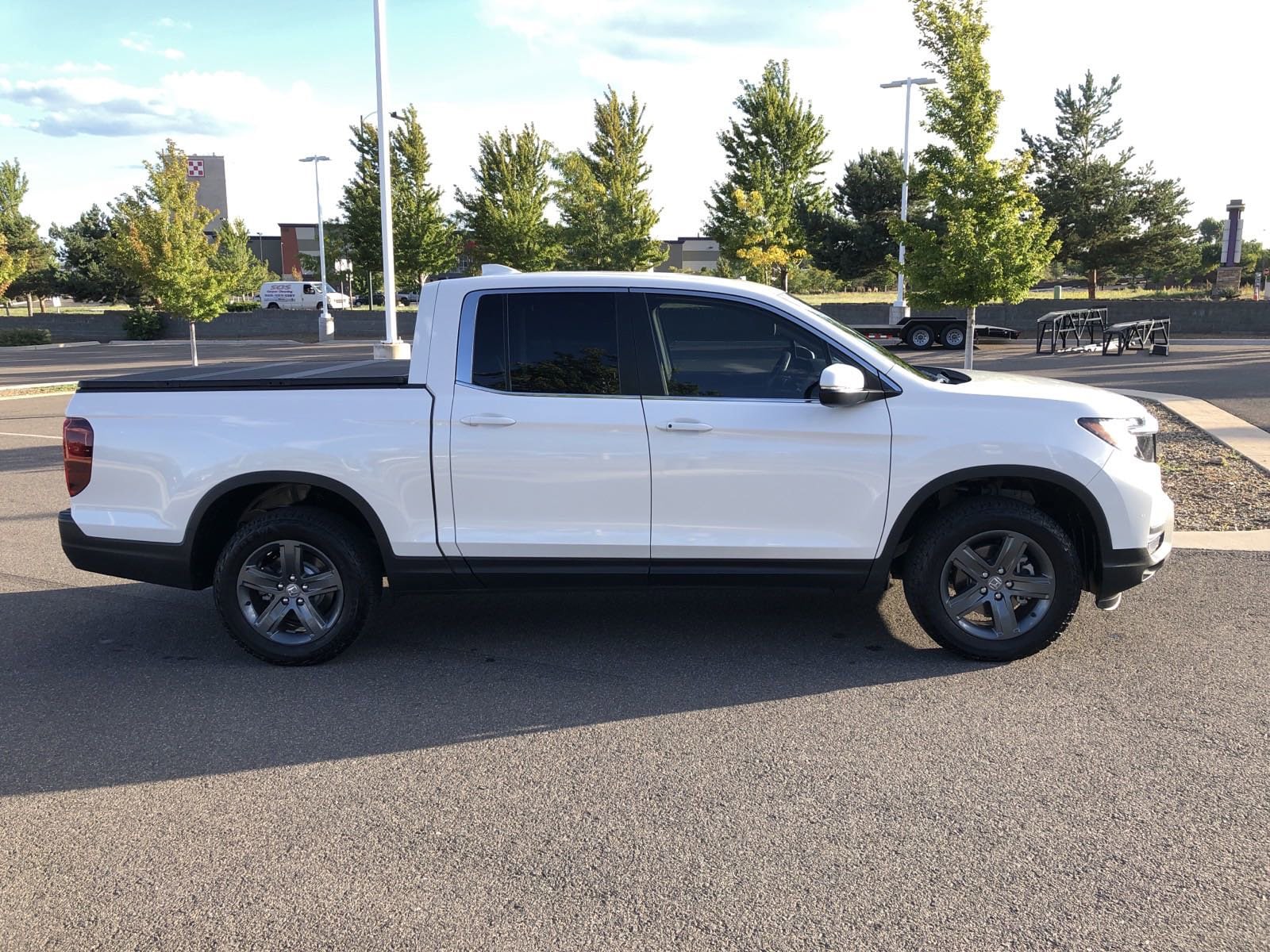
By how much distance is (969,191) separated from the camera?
1402cm

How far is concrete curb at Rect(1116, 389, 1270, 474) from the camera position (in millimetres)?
10531

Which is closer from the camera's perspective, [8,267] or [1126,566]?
[1126,566]

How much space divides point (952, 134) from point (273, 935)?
13.8 metres

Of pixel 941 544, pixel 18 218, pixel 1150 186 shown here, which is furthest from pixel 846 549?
pixel 18 218

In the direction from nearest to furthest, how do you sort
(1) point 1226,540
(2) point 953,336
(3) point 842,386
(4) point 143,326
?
(3) point 842,386, (1) point 1226,540, (2) point 953,336, (4) point 143,326

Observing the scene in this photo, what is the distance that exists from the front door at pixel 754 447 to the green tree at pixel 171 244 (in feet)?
63.6

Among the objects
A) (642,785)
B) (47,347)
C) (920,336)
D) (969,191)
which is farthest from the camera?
(47,347)

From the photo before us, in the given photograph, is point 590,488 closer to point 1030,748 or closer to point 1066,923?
point 1030,748

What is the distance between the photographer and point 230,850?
10.9 feet

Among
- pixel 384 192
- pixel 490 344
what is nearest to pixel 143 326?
pixel 384 192

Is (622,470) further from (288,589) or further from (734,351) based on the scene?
(288,589)

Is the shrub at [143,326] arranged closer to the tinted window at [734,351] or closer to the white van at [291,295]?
the white van at [291,295]

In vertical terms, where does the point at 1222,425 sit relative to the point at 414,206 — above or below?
below

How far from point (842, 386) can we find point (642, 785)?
1960 mm
